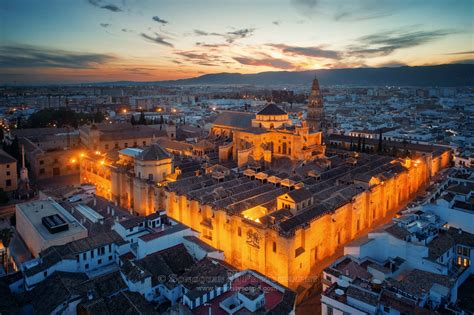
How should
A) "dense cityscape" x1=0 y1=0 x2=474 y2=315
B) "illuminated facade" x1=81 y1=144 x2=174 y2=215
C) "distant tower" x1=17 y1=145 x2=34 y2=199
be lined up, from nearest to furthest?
"dense cityscape" x1=0 y1=0 x2=474 y2=315 < "illuminated facade" x1=81 y1=144 x2=174 y2=215 < "distant tower" x1=17 y1=145 x2=34 y2=199

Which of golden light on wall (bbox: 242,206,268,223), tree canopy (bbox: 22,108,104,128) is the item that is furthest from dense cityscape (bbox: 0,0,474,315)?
tree canopy (bbox: 22,108,104,128)

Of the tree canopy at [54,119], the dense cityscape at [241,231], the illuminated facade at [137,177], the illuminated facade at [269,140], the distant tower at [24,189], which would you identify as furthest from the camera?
the tree canopy at [54,119]

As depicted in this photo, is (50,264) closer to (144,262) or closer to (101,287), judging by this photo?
(101,287)

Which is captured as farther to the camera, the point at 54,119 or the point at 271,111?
the point at 54,119

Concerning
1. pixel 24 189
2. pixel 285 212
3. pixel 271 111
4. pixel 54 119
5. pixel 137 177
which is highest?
pixel 271 111

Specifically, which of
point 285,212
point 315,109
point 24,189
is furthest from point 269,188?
point 315,109

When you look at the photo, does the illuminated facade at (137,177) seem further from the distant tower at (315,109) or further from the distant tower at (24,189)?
the distant tower at (315,109)

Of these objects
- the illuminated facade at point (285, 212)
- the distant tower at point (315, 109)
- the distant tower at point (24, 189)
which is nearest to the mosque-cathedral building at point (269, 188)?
the illuminated facade at point (285, 212)

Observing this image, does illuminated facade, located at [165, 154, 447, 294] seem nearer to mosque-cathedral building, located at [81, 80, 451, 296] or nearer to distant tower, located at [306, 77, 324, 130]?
mosque-cathedral building, located at [81, 80, 451, 296]

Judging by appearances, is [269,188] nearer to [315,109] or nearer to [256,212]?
[256,212]
